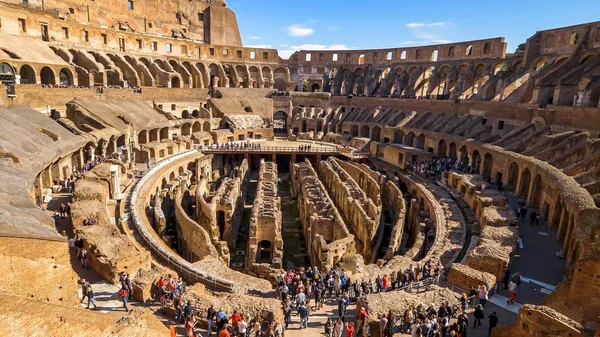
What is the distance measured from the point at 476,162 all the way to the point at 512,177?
16.3 ft

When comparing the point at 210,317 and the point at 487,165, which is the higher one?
the point at 487,165

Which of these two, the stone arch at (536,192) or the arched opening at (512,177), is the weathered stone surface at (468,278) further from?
the arched opening at (512,177)

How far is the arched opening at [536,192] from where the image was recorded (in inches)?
807

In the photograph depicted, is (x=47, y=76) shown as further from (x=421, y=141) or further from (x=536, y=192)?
(x=536, y=192)

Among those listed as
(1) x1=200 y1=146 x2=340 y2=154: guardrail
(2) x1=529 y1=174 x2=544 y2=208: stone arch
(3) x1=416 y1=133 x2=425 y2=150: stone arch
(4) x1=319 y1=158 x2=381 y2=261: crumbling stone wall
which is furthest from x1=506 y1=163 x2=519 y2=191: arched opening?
(1) x1=200 y1=146 x2=340 y2=154: guardrail

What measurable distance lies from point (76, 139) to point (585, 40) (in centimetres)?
3818

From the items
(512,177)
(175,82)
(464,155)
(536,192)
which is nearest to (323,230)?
(536,192)

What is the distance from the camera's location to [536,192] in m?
20.7

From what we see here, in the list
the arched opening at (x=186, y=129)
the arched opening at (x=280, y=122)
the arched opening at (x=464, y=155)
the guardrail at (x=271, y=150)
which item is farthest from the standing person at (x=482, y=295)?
the arched opening at (x=280, y=122)

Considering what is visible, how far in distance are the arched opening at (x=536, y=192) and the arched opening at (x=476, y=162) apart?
7.53 metres

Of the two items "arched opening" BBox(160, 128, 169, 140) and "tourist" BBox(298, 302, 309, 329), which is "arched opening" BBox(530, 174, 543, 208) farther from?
"arched opening" BBox(160, 128, 169, 140)

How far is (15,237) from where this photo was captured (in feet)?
28.1

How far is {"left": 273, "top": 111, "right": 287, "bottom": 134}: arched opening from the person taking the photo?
5206cm

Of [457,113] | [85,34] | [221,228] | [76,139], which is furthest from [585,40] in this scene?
[85,34]
